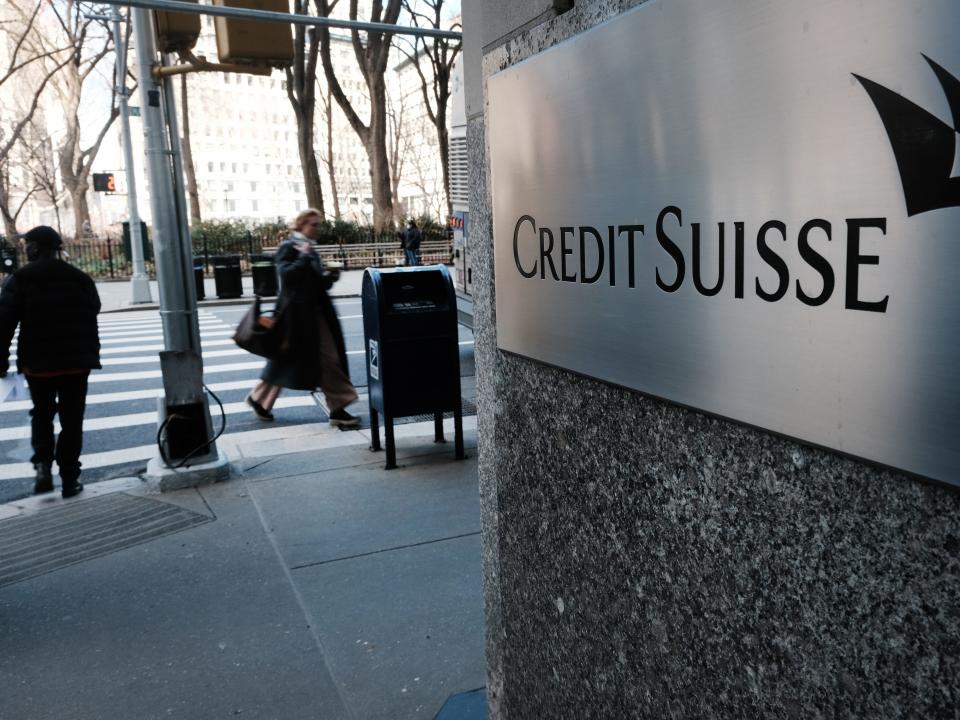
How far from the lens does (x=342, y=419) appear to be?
314 inches

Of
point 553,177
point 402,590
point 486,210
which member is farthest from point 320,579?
point 553,177

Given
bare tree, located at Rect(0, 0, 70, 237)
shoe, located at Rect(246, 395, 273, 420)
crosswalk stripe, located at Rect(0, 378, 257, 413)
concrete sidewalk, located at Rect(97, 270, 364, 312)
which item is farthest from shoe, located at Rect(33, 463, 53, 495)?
bare tree, located at Rect(0, 0, 70, 237)

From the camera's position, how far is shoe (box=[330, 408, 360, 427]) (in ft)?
25.9

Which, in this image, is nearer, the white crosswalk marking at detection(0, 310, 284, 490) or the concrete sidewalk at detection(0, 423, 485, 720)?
the concrete sidewalk at detection(0, 423, 485, 720)

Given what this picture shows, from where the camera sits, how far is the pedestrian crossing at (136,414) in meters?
7.26

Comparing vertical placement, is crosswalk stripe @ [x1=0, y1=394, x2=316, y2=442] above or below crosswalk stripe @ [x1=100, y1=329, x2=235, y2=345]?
below

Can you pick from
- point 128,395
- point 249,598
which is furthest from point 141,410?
point 249,598

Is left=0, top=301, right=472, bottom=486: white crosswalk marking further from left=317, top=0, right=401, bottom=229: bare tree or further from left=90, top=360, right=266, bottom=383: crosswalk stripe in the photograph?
left=317, top=0, right=401, bottom=229: bare tree

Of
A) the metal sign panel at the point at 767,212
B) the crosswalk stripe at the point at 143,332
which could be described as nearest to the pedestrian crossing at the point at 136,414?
the crosswalk stripe at the point at 143,332

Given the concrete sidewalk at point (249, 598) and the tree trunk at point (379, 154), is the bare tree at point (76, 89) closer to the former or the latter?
the tree trunk at point (379, 154)

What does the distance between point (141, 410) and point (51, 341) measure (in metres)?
3.36

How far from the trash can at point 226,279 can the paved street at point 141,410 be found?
20.4 ft

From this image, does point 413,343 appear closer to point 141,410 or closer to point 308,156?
point 141,410

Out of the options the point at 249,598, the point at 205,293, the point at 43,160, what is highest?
the point at 43,160
